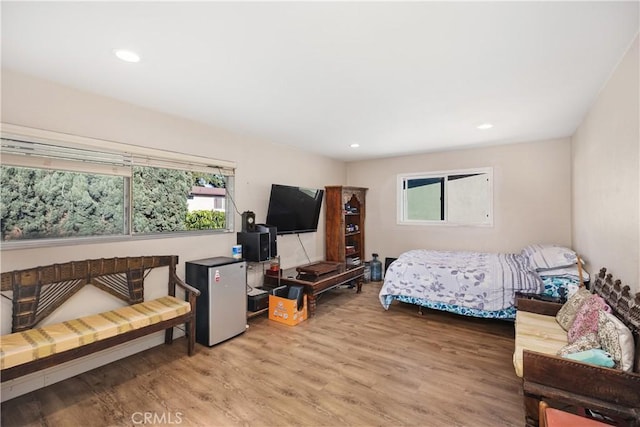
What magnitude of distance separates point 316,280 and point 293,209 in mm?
1169

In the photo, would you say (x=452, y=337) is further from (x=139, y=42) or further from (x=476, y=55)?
(x=139, y=42)

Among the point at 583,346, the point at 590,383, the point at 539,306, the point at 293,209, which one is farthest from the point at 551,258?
the point at 293,209

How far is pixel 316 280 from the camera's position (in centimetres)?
390

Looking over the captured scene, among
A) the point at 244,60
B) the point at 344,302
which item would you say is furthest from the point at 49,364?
the point at 344,302

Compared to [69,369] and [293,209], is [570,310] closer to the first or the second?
A: [293,209]

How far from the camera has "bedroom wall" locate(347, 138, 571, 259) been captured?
419 cm

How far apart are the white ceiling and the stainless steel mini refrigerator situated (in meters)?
1.66

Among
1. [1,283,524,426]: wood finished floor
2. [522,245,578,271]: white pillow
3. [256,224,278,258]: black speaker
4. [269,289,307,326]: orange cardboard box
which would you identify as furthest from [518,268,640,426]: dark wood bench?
[256,224,278,258]: black speaker

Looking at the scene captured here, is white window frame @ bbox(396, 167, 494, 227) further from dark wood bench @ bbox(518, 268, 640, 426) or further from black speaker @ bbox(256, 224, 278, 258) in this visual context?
dark wood bench @ bbox(518, 268, 640, 426)

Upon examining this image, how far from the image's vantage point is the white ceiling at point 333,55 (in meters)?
1.48

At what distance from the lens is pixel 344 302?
431 centimetres

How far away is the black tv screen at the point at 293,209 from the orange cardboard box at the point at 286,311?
1.09m

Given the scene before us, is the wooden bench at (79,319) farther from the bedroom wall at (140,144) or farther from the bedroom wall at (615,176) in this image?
the bedroom wall at (615,176)

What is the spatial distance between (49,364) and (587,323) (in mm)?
3692
